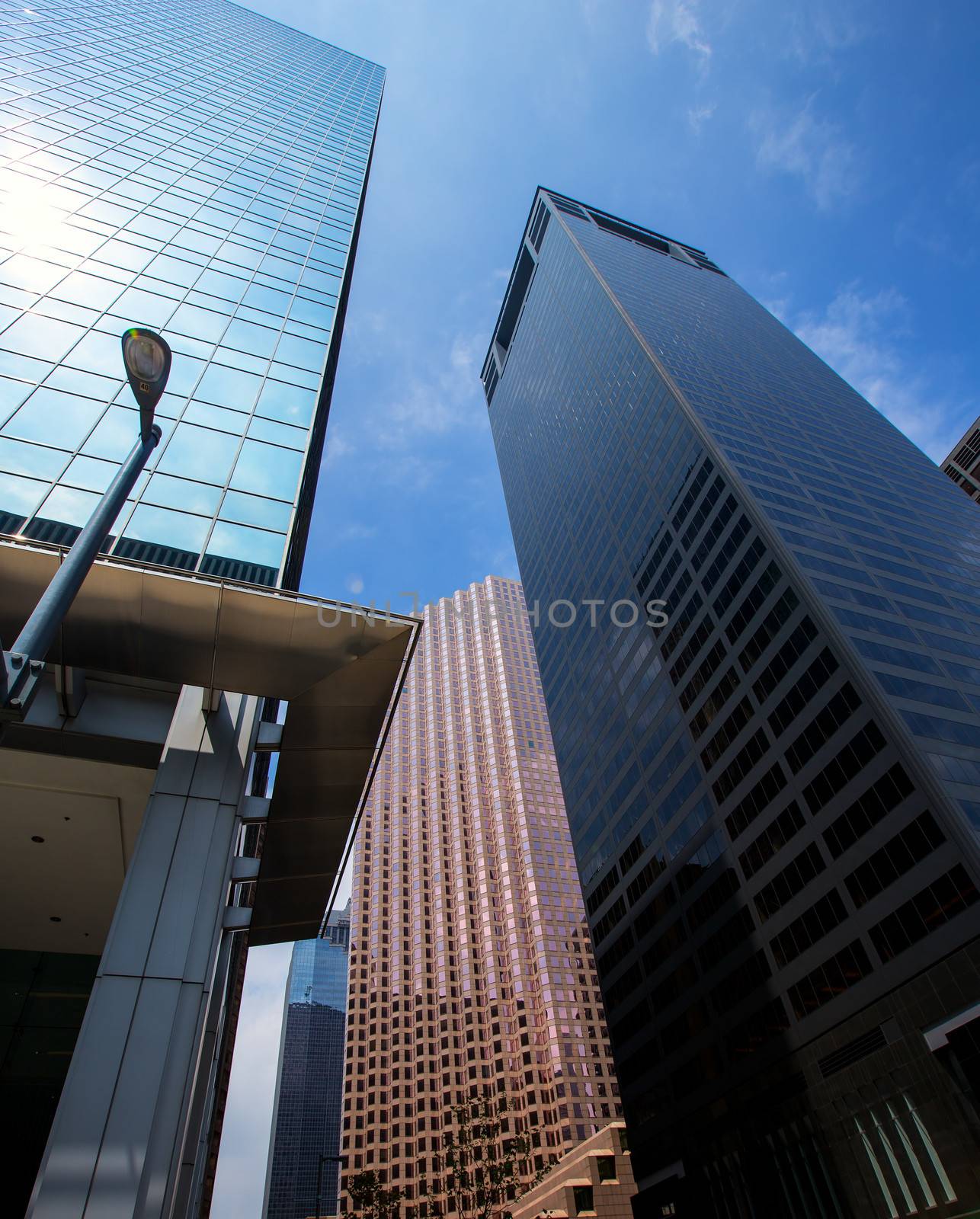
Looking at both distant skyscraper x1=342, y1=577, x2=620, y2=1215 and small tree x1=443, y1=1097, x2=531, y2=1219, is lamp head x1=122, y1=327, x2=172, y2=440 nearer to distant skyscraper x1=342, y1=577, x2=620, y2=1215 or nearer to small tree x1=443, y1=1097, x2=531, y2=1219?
small tree x1=443, y1=1097, x2=531, y2=1219

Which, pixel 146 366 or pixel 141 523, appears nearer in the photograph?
pixel 146 366

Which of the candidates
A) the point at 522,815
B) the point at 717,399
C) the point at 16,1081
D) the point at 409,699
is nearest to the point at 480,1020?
the point at 522,815

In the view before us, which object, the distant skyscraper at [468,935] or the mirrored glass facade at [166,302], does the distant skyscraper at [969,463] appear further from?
the mirrored glass facade at [166,302]

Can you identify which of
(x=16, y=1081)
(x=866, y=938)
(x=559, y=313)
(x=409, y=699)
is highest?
(x=559, y=313)

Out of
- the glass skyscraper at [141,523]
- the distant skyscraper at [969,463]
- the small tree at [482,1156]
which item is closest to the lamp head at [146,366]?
the glass skyscraper at [141,523]

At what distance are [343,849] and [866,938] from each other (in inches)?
1777

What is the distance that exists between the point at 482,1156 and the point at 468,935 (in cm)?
4248

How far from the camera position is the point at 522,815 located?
488 ft

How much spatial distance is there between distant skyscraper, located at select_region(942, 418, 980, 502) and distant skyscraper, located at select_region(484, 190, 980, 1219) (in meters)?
23.9

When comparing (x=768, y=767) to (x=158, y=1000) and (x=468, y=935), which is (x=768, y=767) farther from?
(x=468, y=935)

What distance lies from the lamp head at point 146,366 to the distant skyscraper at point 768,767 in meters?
50.0

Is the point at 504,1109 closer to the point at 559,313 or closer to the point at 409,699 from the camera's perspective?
the point at 409,699

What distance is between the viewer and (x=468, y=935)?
5458 inches

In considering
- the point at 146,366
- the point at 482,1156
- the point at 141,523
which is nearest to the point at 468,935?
the point at 482,1156
